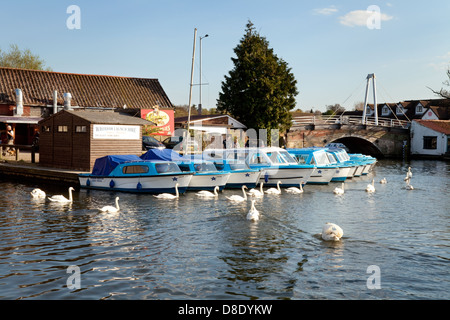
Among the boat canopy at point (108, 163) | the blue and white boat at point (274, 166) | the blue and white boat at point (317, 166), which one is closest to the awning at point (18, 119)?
the boat canopy at point (108, 163)

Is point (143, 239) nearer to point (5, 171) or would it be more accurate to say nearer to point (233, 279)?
point (233, 279)

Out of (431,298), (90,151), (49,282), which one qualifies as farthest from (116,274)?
(90,151)

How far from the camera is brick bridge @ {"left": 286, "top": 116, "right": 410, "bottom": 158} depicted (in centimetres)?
6500

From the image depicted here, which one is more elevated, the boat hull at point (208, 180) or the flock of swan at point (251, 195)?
the boat hull at point (208, 180)

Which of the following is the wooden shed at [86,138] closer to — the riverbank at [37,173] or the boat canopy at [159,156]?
the riverbank at [37,173]

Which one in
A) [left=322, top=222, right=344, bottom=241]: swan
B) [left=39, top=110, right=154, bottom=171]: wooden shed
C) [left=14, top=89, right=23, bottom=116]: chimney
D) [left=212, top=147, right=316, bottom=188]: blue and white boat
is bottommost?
[left=322, top=222, right=344, bottom=241]: swan

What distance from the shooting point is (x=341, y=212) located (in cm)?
2134

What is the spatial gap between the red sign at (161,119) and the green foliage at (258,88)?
1053 cm

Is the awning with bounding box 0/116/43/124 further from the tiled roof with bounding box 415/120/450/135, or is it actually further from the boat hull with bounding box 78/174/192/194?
the tiled roof with bounding box 415/120/450/135

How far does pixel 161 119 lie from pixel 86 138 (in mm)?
21384

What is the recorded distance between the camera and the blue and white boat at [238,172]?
27.5 metres

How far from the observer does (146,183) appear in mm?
25203

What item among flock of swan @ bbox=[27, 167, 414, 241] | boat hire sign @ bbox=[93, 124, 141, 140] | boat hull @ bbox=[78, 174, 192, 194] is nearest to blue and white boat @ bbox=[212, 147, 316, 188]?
flock of swan @ bbox=[27, 167, 414, 241]
